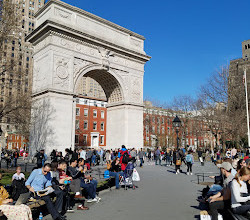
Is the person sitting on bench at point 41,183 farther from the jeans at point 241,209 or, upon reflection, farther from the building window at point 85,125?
the building window at point 85,125

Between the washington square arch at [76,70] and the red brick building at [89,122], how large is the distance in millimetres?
22785

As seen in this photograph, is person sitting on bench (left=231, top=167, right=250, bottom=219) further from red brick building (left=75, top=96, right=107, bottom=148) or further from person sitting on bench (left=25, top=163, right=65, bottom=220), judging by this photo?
red brick building (left=75, top=96, right=107, bottom=148)

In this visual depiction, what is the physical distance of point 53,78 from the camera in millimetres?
20734

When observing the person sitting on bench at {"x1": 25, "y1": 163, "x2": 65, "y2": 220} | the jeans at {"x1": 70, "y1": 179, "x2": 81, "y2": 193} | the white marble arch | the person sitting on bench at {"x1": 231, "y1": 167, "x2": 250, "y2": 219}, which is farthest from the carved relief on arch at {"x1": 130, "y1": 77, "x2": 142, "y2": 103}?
the person sitting on bench at {"x1": 231, "y1": 167, "x2": 250, "y2": 219}

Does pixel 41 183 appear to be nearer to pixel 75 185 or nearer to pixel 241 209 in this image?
pixel 75 185

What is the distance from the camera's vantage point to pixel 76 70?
891 inches

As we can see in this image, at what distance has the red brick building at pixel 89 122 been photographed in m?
50.1

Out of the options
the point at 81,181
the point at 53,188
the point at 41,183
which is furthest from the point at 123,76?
the point at 41,183

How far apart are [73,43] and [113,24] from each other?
5662mm

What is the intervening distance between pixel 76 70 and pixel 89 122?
98.4 ft

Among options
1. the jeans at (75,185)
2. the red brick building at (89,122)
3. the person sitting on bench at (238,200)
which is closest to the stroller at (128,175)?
the jeans at (75,185)

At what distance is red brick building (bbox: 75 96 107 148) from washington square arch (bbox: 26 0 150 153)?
74.8 feet

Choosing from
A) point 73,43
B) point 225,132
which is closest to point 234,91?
point 225,132

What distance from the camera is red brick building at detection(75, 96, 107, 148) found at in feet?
164
